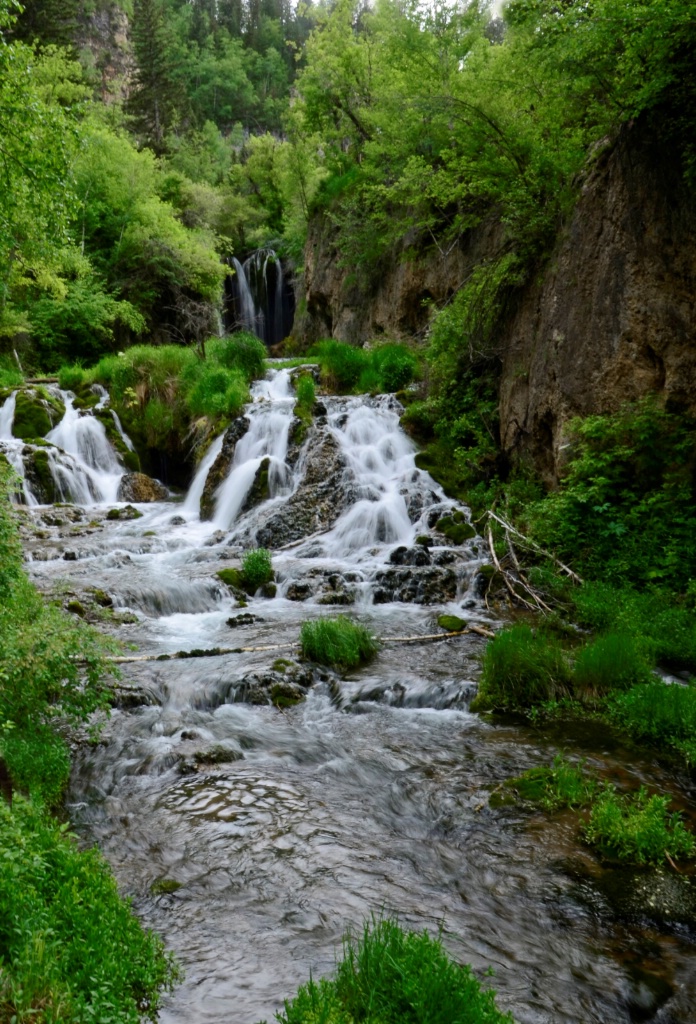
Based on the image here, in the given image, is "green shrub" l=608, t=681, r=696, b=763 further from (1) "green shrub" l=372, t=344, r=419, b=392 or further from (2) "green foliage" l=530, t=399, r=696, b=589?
(1) "green shrub" l=372, t=344, r=419, b=392

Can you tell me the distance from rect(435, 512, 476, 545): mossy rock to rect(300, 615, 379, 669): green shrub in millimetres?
4523

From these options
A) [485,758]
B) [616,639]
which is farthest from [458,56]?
[485,758]

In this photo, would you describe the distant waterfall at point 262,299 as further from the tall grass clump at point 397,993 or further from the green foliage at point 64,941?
the tall grass clump at point 397,993

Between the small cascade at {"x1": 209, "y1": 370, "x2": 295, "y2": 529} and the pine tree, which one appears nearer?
the small cascade at {"x1": 209, "y1": 370, "x2": 295, "y2": 529}

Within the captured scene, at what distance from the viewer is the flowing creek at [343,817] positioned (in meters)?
3.29

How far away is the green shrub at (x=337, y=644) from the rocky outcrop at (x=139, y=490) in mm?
11369

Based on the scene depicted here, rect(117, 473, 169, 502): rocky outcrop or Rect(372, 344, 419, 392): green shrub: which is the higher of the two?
Rect(372, 344, 419, 392): green shrub

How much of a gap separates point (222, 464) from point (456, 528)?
681 centimetres

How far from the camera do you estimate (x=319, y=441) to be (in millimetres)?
15195

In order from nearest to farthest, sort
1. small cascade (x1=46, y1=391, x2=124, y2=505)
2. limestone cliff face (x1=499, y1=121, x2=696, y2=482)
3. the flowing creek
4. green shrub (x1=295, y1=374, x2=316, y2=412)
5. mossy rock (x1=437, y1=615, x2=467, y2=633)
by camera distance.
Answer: the flowing creek → mossy rock (x1=437, y1=615, x2=467, y2=633) → limestone cliff face (x1=499, y1=121, x2=696, y2=482) → green shrub (x1=295, y1=374, x2=316, y2=412) → small cascade (x1=46, y1=391, x2=124, y2=505)

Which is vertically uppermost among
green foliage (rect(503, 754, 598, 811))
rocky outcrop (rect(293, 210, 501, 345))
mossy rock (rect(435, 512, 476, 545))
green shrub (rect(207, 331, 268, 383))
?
rocky outcrop (rect(293, 210, 501, 345))

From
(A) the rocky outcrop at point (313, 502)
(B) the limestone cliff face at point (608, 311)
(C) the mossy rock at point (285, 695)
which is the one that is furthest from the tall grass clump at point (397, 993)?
(A) the rocky outcrop at point (313, 502)

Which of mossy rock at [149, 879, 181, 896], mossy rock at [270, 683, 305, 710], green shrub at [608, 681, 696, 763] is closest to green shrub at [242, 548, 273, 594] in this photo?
mossy rock at [270, 683, 305, 710]

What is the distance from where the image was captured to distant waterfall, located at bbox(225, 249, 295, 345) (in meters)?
32.8
